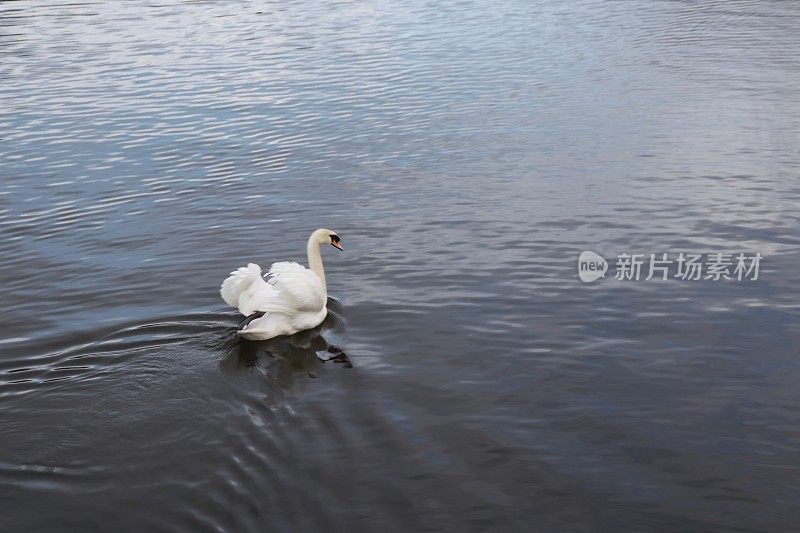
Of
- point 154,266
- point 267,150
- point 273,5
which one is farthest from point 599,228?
point 273,5

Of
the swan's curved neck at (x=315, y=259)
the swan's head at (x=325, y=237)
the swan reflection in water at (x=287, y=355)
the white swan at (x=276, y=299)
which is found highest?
the swan's head at (x=325, y=237)

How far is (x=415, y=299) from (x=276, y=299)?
209cm

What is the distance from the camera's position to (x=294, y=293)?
37.8 ft

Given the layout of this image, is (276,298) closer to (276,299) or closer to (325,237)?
(276,299)

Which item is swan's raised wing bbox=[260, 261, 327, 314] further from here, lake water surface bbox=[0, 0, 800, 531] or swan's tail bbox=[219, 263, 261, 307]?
lake water surface bbox=[0, 0, 800, 531]

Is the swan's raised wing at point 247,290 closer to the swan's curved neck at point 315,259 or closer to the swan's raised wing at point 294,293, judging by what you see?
the swan's raised wing at point 294,293

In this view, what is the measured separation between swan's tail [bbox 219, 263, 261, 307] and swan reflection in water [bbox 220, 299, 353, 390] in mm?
488

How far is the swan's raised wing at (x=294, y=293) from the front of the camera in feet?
37.9
